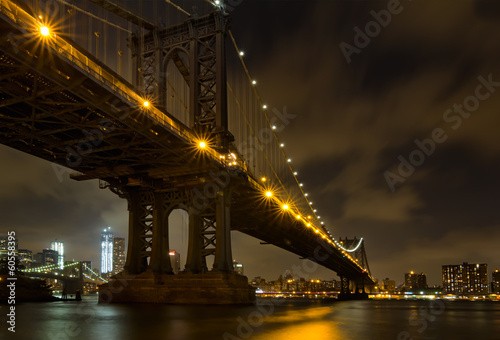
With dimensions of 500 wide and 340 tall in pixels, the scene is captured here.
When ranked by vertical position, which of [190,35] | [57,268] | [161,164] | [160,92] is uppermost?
[190,35]

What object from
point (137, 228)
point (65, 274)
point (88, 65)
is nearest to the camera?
point (88, 65)

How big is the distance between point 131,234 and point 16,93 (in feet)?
63.1

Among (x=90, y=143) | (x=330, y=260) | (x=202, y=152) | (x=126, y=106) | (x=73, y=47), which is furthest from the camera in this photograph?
(x=330, y=260)

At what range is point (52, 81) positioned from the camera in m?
22.9

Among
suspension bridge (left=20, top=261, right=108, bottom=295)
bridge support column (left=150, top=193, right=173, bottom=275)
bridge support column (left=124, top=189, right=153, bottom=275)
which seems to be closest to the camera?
bridge support column (left=150, top=193, right=173, bottom=275)

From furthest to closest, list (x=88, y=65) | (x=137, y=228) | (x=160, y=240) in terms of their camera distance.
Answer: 1. (x=137, y=228)
2. (x=160, y=240)
3. (x=88, y=65)

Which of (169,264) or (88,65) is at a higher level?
(88,65)

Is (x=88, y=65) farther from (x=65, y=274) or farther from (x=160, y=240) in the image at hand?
(x=65, y=274)

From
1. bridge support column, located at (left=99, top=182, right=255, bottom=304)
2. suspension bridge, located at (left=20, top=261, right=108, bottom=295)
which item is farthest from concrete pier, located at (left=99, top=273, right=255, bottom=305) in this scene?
suspension bridge, located at (left=20, top=261, right=108, bottom=295)

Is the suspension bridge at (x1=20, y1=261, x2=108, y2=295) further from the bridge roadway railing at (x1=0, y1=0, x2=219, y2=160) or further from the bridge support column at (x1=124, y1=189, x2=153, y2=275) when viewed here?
the bridge roadway railing at (x1=0, y1=0, x2=219, y2=160)

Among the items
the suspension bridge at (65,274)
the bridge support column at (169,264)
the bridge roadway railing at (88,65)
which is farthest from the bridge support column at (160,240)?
the suspension bridge at (65,274)

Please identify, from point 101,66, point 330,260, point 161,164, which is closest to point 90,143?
point 161,164

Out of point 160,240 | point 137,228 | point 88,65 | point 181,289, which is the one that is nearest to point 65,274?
point 137,228

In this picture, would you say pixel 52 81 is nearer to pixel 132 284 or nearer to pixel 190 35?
pixel 132 284
